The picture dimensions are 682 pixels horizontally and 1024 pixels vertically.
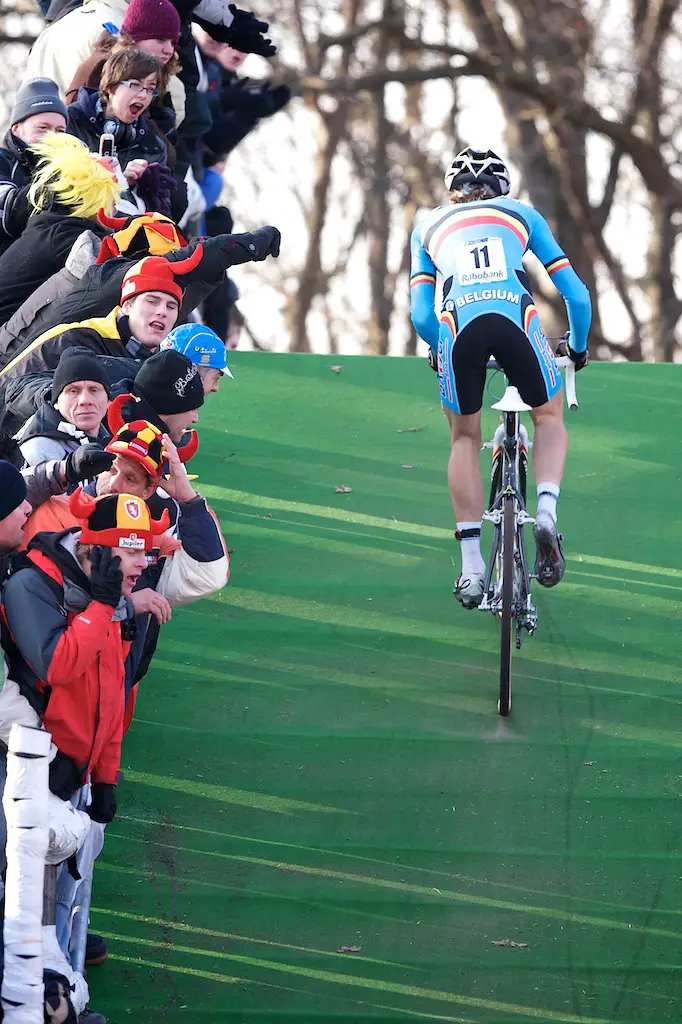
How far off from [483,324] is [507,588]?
1.09 m

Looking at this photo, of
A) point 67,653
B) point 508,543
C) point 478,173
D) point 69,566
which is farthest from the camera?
point 478,173

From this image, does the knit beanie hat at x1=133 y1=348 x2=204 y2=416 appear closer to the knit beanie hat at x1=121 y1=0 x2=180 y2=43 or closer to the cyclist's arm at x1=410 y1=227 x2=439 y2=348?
the cyclist's arm at x1=410 y1=227 x2=439 y2=348

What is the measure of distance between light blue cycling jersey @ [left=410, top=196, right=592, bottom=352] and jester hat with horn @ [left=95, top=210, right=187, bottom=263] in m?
1.22

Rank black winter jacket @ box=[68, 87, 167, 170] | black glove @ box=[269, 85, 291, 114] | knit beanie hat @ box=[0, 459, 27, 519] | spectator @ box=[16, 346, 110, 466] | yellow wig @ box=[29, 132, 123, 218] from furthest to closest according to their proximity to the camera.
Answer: black glove @ box=[269, 85, 291, 114] → black winter jacket @ box=[68, 87, 167, 170] → yellow wig @ box=[29, 132, 123, 218] → spectator @ box=[16, 346, 110, 466] → knit beanie hat @ box=[0, 459, 27, 519]

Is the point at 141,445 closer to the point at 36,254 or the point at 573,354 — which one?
the point at 36,254

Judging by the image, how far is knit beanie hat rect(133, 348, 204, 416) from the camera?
19.4ft

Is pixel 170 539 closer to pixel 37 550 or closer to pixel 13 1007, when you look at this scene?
A: pixel 37 550

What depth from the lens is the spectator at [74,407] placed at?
580 centimetres

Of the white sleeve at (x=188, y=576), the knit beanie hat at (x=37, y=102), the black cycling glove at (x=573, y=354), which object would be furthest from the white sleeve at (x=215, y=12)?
the white sleeve at (x=188, y=576)

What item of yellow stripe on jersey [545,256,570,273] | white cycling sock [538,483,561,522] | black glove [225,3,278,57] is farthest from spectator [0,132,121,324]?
black glove [225,3,278,57]

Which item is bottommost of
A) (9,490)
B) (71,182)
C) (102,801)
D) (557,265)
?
(102,801)

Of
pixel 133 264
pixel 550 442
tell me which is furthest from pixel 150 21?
pixel 550 442

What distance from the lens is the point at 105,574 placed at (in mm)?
4961

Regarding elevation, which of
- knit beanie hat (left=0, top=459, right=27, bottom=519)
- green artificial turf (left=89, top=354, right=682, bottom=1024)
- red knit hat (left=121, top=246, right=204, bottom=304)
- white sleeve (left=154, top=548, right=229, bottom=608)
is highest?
red knit hat (left=121, top=246, right=204, bottom=304)
